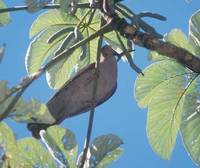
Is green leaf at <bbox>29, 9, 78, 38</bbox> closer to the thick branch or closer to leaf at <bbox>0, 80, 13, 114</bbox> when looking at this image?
the thick branch

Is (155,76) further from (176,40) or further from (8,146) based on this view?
(8,146)

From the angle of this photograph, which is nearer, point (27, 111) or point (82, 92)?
point (27, 111)

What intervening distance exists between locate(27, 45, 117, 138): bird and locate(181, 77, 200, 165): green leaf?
35cm

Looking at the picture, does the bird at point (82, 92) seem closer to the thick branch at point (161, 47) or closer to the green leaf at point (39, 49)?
the thick branch at point (161, 47)

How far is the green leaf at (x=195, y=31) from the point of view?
1.73 meters

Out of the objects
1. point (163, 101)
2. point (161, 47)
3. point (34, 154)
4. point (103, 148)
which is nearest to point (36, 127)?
point (34, 154)

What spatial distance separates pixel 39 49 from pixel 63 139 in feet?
2.30

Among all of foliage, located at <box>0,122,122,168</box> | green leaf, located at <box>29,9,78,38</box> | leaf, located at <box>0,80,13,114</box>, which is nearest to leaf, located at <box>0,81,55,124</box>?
leaf, located at <box>0,80,13,114</box>

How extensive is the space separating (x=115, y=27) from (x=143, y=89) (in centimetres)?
47

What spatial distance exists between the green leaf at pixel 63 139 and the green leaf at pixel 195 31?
26.3 inches

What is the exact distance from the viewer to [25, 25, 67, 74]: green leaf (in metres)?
1.88

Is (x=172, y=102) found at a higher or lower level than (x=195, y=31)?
lower

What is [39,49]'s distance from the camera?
189 centimetres

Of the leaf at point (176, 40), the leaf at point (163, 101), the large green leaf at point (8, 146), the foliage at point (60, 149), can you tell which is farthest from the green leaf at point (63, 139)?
the leaf at point (176, 40)
